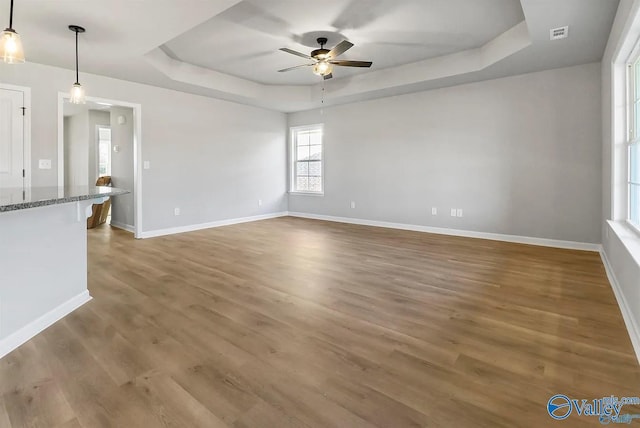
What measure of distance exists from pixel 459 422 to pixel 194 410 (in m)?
1.15

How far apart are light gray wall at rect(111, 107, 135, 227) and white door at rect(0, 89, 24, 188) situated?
1842 millimetres

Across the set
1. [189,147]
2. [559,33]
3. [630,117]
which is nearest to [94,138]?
[189,147]

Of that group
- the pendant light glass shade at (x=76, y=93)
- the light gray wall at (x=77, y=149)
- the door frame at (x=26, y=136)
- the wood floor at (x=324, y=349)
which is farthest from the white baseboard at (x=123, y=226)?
the pendant light glass shade at (x=76, y=93)

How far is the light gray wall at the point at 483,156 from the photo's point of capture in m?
4.49

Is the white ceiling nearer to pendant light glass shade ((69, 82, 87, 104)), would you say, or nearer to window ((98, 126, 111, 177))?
pendant light glass shade ((69, 82, 87, 104))

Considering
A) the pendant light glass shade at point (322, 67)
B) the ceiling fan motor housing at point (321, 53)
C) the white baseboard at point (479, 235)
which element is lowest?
the white baseboard at point (479, 235)

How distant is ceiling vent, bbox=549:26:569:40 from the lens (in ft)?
11.0

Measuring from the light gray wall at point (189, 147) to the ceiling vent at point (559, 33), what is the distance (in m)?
5.38

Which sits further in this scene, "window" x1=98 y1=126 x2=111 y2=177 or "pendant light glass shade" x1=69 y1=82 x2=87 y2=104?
"window" x1=98 y1=126 x2=111 y2=177

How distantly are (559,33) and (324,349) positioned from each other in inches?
158

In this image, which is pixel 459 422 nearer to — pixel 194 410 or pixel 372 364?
pixel 372 364

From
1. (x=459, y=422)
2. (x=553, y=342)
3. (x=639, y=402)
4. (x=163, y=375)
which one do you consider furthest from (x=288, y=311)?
(x=639, y=402)

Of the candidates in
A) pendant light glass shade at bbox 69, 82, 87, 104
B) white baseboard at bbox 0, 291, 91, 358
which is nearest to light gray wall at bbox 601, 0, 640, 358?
white baseboard at bbox 0, 291, 91, 358

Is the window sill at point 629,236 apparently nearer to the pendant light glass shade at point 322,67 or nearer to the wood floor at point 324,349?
the wood floor at point 324,349
